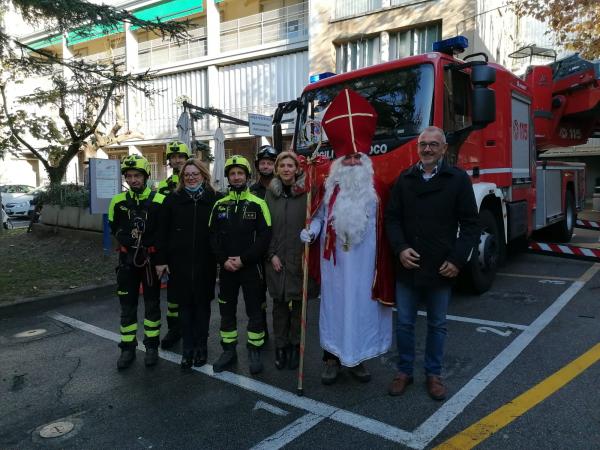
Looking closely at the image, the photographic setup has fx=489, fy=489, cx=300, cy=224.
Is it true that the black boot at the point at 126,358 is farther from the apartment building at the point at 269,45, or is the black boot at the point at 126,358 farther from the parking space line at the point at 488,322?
the apartment building at the point at 269,45

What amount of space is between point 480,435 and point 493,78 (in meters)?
3.71

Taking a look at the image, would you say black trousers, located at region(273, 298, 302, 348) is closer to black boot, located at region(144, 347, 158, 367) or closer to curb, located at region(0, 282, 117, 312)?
black boot, located at region(144, 347, 158, 367)

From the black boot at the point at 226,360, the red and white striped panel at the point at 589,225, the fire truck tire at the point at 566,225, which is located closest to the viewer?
the black boot at the point at 226,360

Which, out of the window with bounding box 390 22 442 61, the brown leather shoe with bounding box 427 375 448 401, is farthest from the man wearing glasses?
the window with bounding box 390 22 442 61

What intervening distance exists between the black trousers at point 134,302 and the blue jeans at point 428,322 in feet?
6.96

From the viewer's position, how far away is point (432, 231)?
10.9ft

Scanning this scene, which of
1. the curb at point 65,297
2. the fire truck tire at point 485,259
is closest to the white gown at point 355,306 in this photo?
the fire truck tire at point 485,259

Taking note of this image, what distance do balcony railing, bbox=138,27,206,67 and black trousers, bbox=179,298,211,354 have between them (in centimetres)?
1964

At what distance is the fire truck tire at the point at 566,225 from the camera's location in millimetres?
9820

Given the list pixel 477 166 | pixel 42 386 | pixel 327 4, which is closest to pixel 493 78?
pixel 477 166

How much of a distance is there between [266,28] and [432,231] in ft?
61.0

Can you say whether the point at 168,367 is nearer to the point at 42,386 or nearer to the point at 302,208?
the point at 42,386

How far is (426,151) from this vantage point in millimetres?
3289

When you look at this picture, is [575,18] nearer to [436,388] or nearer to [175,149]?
[175,149]
